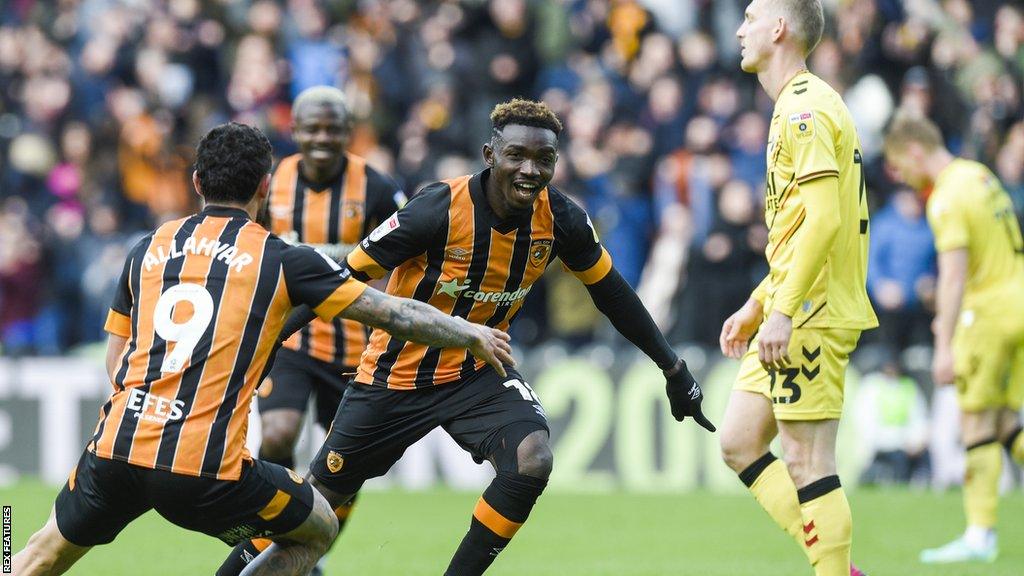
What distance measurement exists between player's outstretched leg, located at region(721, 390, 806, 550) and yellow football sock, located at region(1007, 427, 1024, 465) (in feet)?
11.9

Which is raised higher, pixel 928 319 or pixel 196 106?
pixel 196 106

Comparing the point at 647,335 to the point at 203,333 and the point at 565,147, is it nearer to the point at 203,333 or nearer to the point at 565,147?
the point at 203,333

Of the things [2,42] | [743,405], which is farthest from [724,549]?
[2,42]

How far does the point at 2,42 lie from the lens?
17.9m

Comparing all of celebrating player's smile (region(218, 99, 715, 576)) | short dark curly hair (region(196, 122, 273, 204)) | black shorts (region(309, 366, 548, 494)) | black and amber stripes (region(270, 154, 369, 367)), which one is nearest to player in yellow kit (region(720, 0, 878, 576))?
celebrating player's smile (region(218, 99, 715, 576))

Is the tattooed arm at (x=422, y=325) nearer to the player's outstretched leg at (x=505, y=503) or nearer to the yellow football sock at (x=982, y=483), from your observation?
the player's outstretched leg at (x=505, y=503)

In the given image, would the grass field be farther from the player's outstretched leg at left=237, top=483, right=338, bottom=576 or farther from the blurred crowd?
the player's outstretched leg at left=237, top=483, right=338, bottom=576

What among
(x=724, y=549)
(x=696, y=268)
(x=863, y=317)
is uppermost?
(x=863, y=317)

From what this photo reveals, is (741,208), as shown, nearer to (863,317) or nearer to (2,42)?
(863,317)

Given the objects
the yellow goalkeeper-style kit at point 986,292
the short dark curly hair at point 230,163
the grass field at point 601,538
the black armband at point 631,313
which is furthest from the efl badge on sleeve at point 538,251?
the yellow goalkeeper-style kit at point 986,292

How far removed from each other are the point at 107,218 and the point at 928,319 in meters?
8.74

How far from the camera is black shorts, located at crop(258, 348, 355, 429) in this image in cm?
820

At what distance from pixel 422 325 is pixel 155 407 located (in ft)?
3.34

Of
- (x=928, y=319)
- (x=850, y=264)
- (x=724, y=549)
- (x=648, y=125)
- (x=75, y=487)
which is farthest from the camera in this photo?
(x=648, y=125)
